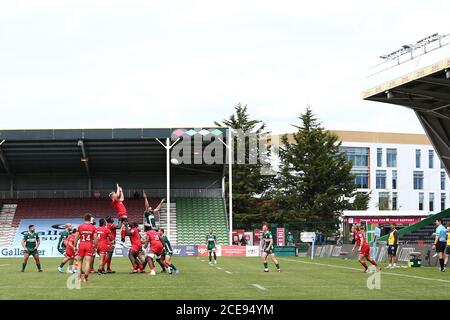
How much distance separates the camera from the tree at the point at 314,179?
281 ft

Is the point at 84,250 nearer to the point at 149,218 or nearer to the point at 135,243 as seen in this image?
the point at 135,243

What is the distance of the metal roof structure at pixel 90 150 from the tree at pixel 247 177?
14.7m

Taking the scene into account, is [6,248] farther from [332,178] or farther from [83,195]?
[332,178]

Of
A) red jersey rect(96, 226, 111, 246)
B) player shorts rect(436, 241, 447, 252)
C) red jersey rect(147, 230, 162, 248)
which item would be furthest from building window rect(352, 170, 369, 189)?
red jersey rect(147, 230, 162, 248)

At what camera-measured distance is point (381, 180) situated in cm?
12125

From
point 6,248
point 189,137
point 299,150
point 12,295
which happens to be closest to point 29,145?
point 6,248

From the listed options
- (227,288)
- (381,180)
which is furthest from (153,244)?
(381,180)

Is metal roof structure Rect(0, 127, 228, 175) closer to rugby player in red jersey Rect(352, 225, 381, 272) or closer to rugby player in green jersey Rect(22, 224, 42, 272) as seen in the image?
rugby player in green jersey Rect(22, 224, 42, 272)

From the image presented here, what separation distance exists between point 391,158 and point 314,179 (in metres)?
38.6

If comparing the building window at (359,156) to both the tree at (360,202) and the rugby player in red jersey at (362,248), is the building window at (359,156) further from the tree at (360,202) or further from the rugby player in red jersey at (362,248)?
the rugby player in red jersey at (362,248)

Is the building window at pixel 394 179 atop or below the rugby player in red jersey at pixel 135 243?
atop

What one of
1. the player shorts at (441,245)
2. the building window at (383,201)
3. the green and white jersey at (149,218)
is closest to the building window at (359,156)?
the building window at (383,201)

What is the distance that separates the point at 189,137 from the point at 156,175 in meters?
12.1

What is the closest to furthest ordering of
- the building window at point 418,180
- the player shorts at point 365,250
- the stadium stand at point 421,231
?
the player shorts at point 365,250 < the stadium stand at point 421,231 < the building window at point 418,180
